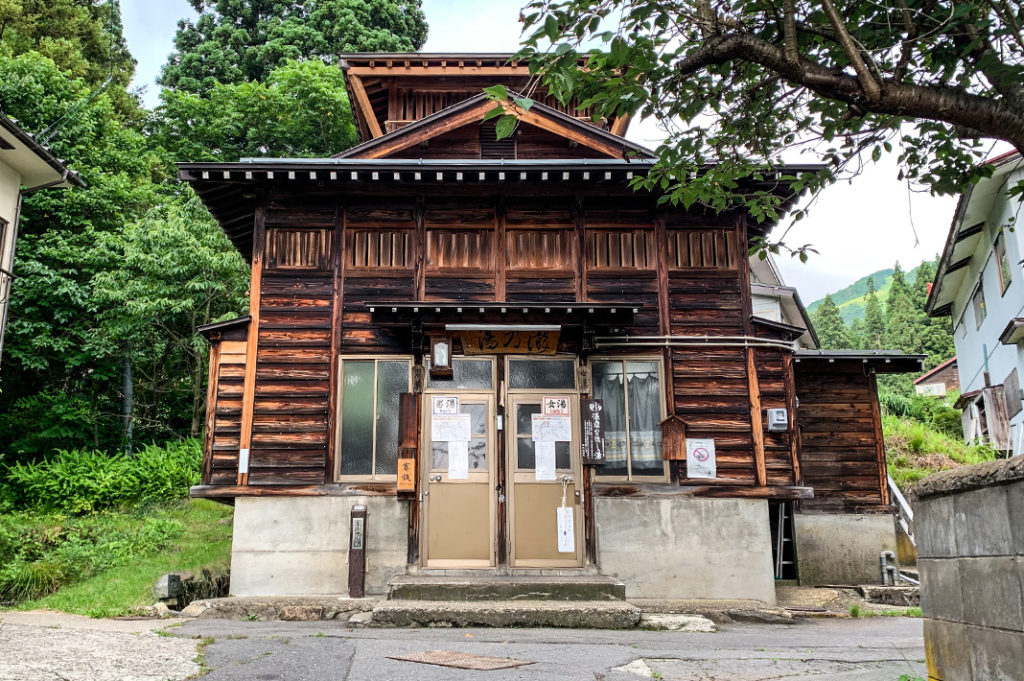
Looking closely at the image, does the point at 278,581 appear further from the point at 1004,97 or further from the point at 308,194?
the point at 1004,97

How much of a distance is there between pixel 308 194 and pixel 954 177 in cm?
872

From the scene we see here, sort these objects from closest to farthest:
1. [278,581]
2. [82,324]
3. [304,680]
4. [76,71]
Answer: [304,680] → [278,581] → [82,324] → [76,71]

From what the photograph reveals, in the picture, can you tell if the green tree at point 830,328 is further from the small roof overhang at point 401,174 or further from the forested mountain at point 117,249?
the small roof overhang at point 401,174

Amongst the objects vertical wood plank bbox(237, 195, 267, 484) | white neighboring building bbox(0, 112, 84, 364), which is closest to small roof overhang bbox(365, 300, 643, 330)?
vertical wood plank bbox(237, 195, 267, 484)

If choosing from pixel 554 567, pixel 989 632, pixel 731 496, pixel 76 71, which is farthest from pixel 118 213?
pixel 989 632

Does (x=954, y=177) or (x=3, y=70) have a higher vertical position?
(x=3, y=70)

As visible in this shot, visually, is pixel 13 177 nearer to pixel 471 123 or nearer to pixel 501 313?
pixel 471 123

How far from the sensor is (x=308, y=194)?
38.1ft

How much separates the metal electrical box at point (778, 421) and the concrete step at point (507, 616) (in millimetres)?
3788

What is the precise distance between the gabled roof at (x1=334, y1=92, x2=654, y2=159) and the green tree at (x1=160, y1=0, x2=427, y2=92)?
18.1m

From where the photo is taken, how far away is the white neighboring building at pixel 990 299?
18.0 metres

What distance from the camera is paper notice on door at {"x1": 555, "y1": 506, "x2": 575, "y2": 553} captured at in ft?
34.5

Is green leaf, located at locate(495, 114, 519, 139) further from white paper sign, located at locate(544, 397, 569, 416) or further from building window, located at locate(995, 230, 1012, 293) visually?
building window, located at locate(995, 230, 1012, 293)

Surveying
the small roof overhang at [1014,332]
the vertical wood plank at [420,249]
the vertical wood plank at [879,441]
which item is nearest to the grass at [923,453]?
the small roof overhang at [1014,332]
